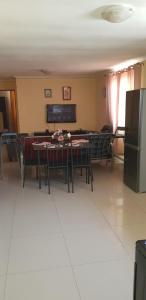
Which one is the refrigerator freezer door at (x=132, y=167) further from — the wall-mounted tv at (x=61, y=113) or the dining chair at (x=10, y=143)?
the wall-mounted tv at (x=61, y=113)

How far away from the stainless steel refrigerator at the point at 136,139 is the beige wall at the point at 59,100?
3.35 metres

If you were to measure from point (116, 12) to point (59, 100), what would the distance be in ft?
18.8

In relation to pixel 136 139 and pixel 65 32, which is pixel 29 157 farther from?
pixel 65 32

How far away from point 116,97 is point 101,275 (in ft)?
15.9

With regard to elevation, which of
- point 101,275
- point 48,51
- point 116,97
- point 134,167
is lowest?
point 101,275

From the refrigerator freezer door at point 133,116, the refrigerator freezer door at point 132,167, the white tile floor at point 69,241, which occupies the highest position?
the refrigerator freezer door at point 133,116

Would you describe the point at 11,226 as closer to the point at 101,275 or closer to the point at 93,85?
the point at 101,275

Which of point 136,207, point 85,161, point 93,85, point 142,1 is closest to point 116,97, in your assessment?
point 93,85

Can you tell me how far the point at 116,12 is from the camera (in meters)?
2.19

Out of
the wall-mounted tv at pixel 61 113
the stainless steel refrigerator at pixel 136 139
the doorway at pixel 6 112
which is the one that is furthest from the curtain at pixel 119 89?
the doorway at pixel 6 112

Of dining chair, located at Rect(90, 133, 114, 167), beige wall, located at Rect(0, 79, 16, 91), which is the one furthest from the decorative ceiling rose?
beige wall, located at Rect(0, 79, 16, 91)

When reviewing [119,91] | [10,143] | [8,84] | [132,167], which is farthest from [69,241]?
[8,84]

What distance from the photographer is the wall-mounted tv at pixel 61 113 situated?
7773 mm

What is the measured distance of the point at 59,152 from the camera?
14.6 feet
